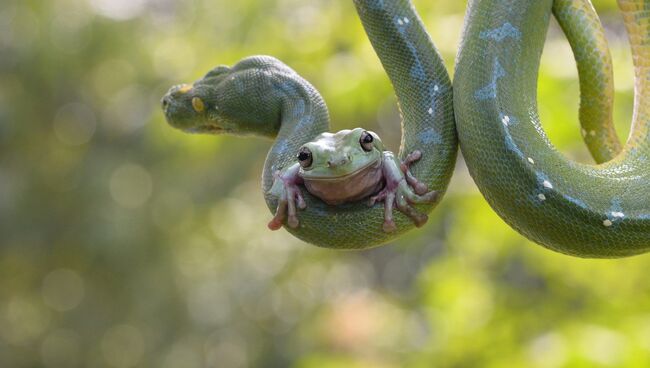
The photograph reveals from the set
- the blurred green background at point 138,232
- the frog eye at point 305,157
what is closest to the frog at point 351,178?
the frog eye at point 305,157

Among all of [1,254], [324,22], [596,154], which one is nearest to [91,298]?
[1,254]

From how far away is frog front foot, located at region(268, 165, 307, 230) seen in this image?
5.59ft

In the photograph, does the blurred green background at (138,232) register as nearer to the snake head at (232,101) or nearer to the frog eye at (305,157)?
the snake head at (232,101)

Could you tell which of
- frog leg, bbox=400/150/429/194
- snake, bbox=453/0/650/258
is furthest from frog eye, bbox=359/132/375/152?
snake, bbox=453/0/650/258

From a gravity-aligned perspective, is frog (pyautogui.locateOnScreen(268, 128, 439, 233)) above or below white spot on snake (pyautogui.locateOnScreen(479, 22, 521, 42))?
below

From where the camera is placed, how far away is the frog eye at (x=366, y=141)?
5.40 feet

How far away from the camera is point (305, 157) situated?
64.0 inches

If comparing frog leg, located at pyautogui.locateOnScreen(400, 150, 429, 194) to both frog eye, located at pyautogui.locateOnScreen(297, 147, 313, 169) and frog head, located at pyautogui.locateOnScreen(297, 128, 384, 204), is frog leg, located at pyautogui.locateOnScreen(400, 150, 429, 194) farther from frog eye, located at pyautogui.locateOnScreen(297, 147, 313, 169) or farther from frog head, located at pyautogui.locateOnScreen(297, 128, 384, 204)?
frog eye, located at pyautogui.locateOnScreen(297, 147, 313, 169)

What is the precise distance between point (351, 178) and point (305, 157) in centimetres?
11

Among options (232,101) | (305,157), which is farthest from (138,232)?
(305,157)

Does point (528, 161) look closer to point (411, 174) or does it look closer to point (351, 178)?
point (411, 174)

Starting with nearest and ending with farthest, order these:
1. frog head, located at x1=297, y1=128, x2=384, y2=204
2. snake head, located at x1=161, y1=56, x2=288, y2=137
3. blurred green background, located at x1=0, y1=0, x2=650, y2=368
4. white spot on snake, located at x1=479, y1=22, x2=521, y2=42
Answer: frog head, located at x1=297, y1=128, x2=384, y2=204 < white spot on snake, located at x1=479, y1=22, x2=521, y2=42 < snake head, located at x1=161, y1=56, x2=288, y2=137 < blurred green background, located at x1=0, y1=0, x2=650, y2=368

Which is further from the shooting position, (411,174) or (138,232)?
(138,232)

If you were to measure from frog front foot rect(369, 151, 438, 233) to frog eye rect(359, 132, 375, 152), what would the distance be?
5 cm
